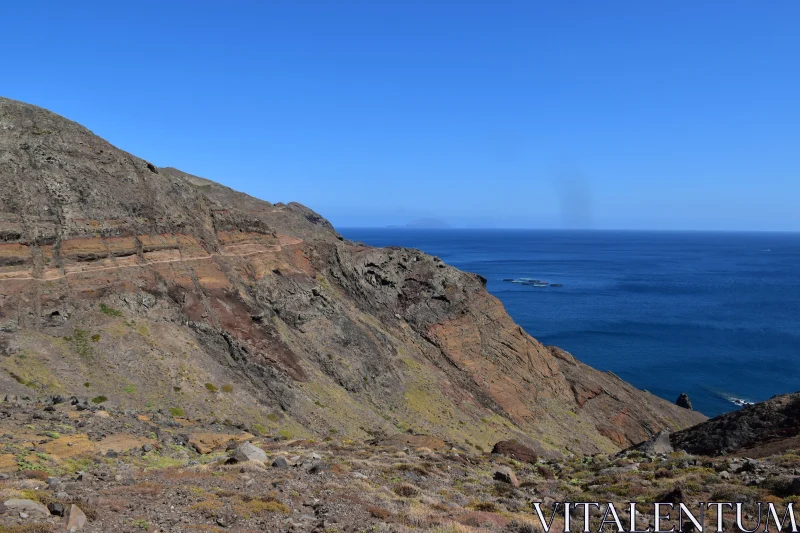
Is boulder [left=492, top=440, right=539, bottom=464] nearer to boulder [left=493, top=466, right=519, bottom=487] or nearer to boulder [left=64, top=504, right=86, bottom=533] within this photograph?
boulder [left=493, top=466, right=519, bottom=487]

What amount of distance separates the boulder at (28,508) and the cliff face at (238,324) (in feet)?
63.6

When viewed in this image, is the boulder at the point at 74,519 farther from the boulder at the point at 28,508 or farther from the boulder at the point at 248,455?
the boulder at the point at 248,455

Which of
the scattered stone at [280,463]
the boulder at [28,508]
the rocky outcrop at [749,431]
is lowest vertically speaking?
the rocky outcrop at [749,431]

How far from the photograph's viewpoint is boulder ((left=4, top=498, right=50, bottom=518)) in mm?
12711

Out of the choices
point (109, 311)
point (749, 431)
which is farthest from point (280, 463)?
point (749, 431)

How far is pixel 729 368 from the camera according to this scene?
9431 centimetres

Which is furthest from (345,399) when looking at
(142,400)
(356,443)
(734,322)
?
(734,322)

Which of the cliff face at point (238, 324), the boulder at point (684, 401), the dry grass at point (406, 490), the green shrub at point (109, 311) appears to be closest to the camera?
the dry grass at point (406, 490)

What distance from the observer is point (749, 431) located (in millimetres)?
32969

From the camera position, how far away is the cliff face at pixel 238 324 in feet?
113

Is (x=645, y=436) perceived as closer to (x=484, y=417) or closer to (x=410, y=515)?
(x=484, y=417)

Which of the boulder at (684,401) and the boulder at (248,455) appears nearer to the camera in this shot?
the boulder at (248,455)

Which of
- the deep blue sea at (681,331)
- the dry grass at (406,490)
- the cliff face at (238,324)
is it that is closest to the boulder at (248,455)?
the dry grass at (406,490)

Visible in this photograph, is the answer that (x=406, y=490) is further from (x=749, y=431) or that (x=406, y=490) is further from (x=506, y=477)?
(x=749, y=431)
